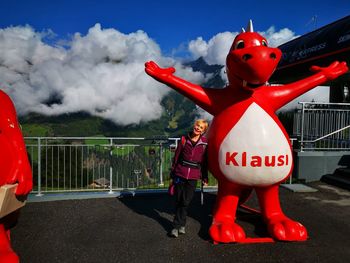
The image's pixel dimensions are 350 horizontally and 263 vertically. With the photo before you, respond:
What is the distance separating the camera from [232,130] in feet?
12.1

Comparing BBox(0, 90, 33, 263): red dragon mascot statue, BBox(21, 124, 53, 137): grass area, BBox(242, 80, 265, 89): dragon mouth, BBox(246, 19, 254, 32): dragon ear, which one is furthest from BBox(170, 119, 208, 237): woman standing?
BBox(21, 124, 53, 137): grass area

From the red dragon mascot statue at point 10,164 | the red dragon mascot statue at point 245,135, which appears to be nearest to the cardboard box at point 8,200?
the red dragon mascot statue at point 10,164

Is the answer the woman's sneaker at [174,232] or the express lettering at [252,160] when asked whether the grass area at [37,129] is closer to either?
the woman's sneaker at [174,232]

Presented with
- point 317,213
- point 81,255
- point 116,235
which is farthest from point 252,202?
point 81,255

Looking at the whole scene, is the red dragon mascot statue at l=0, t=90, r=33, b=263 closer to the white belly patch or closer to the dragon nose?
the white belly patch

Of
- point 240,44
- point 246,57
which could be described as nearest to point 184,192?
point 246,57

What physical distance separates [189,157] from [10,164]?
1.83m

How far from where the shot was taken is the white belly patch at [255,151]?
3.62 metres

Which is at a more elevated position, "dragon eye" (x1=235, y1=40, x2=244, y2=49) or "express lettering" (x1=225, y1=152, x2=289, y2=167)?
"dragon eye" (x1=235, y1=40, x2=244, y2=49)

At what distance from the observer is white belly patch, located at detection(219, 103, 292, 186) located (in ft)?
11.9

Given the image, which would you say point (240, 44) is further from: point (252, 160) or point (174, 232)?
point (174, 232)

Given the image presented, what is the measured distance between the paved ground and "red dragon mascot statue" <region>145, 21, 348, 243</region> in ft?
0.77

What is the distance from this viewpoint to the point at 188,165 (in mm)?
3824

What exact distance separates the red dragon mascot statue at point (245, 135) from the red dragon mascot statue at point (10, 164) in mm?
1569
